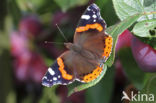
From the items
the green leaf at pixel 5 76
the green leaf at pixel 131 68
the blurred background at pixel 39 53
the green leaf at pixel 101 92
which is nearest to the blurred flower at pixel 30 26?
the blurred background at pixel 39 53

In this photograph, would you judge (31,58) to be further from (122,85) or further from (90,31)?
(90,31)

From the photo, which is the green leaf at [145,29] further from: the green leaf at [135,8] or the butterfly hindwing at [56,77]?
the butterfly hindwing at [56,77]

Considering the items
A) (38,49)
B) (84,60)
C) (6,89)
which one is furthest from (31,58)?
(84,60)

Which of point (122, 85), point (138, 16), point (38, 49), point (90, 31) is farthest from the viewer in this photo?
point (38, 49)

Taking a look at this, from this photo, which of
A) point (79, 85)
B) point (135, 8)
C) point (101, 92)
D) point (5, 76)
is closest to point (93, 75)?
point (79, 85)

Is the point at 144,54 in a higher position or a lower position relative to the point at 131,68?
higher

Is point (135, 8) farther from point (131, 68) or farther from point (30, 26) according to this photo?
point (30, 26)

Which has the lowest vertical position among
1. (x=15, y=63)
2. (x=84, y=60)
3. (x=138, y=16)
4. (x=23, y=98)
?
(x=23, y=98)
